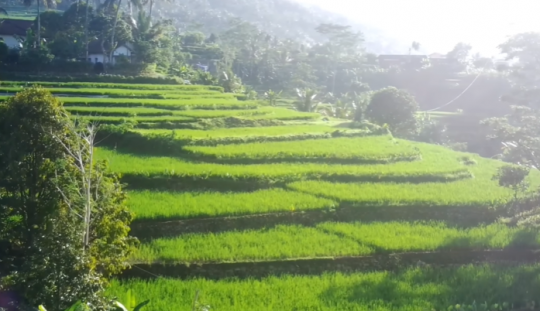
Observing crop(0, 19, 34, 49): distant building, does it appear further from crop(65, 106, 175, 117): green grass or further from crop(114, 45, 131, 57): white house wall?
crop(65, 106, 175, 117): green grass

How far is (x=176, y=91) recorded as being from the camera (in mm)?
24156

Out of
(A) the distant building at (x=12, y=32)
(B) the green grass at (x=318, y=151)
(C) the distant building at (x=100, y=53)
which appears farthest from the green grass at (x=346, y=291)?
(A) the distant building at (x=12, y=32)

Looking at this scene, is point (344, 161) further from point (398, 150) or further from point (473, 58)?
point (473, 58)

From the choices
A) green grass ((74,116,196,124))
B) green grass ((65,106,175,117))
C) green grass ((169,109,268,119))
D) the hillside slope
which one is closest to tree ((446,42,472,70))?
green grass ((169,109,268,119))

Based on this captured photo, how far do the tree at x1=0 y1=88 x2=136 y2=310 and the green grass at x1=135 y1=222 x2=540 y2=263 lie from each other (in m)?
0.95

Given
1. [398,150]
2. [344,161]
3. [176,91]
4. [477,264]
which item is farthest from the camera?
[176,91]

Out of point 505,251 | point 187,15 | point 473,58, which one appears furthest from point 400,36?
point 505,251

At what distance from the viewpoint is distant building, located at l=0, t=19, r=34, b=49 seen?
35.4 meters

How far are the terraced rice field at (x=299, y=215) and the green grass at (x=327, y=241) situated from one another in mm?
24

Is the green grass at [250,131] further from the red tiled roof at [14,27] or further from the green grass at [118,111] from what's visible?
the red tiled roof at [14,27]

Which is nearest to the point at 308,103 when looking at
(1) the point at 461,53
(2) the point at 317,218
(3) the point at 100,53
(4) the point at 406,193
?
(3) the point at 100,53

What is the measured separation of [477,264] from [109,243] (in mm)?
5903

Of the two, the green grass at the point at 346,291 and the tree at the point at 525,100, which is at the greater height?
the tree at the point at 525,100

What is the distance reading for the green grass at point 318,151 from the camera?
14.4 metres
